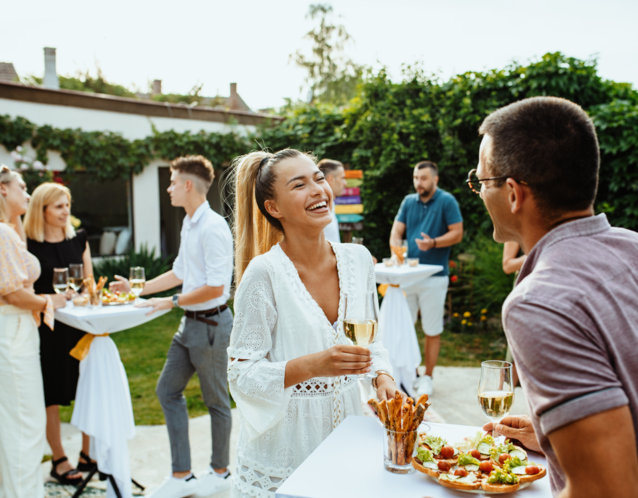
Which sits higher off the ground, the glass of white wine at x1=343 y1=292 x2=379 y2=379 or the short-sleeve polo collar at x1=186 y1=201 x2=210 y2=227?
the short-sleeve polo collar at x1=186 y1=201 x2=210 y2=227

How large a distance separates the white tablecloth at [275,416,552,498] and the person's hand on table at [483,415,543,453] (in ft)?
0.12

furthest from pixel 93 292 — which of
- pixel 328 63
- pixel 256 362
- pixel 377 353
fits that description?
pixel 328 63

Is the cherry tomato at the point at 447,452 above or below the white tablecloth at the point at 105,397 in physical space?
above

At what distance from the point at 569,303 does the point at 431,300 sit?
476 centimetres

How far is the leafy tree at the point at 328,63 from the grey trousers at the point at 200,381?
70.8 ft

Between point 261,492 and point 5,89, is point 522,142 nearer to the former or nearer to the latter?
point 261,492

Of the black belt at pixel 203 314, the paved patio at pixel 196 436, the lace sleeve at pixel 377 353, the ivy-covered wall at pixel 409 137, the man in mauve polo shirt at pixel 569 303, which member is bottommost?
the paved patio at pixel 196 436

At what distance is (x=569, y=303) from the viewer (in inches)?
35.3

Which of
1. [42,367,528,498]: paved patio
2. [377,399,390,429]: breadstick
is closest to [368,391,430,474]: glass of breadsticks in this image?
[377,399,390,429]: breadstick

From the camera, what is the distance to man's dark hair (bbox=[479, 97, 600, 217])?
104 cm

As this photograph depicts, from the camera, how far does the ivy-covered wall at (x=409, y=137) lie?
21.2 feet

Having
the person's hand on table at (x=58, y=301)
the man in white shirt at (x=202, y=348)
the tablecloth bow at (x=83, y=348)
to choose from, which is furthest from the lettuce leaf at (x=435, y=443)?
the person's hand on table at (x=58, y=301)

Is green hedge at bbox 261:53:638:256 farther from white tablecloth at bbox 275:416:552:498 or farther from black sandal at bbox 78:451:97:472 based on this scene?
black sandal at bbox 78:451:97:472

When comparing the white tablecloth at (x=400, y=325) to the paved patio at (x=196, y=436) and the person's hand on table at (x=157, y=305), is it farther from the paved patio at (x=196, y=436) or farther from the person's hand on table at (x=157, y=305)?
the person's hand on table at (x=157, y=305)
